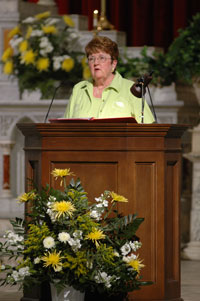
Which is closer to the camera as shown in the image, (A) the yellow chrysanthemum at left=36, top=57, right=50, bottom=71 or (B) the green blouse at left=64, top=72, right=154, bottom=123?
(B) the green blouse at left=64, top=72, right=154, bottom=123

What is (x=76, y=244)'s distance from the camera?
178 inches

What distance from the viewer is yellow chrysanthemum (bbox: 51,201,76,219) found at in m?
4.52

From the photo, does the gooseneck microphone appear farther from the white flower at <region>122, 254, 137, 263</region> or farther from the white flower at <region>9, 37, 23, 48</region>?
the white flower at <region>9, 37, 23, 48</region>

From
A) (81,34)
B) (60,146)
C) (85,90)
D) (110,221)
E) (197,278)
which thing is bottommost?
(197,278)

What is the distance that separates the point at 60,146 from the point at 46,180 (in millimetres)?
209

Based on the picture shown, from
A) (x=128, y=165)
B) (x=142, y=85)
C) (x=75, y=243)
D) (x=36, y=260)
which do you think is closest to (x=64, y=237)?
(x=75, y=243)

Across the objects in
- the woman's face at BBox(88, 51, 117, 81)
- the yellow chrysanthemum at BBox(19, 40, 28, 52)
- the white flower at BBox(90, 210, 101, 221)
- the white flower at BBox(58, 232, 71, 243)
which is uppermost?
the yellow chrysanthemum at BBox(19, 40, 28, 52)

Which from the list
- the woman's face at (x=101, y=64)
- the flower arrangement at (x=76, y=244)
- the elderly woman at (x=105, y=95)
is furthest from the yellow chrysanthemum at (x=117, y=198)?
the woman's face at (x=101, y=64)

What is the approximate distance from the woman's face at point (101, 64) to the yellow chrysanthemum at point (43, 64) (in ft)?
8.61

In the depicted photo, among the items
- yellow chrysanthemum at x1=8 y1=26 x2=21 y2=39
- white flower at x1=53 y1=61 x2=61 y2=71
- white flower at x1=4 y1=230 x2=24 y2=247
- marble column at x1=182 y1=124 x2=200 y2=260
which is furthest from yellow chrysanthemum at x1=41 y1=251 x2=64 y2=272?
yellow chrysanthemum at x1=8 y1=26 x2=21 y2=39

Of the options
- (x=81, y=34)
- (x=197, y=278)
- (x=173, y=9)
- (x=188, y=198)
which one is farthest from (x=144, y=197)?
(x=173, y=9)

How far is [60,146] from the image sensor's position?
4953 mm

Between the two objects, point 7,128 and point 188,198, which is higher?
point 7,128

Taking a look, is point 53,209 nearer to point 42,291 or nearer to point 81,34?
point 42,291
